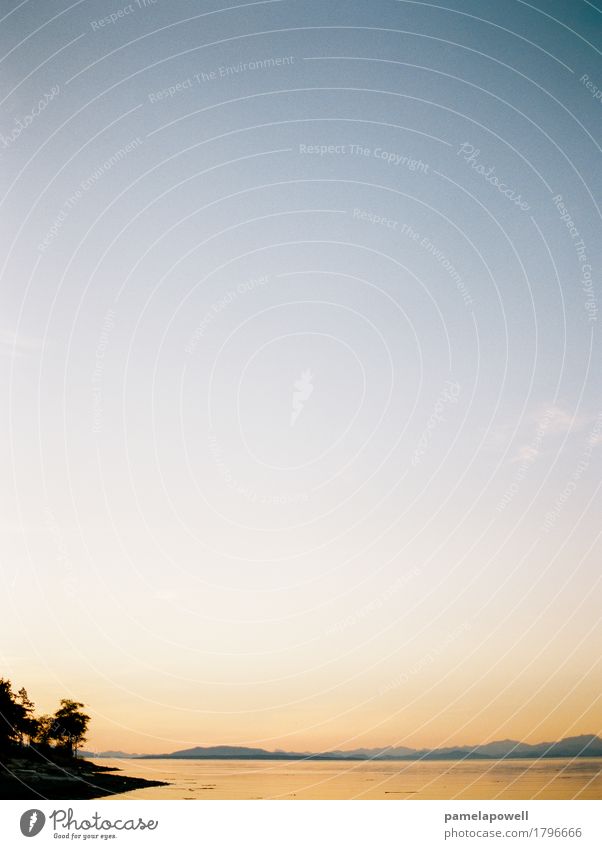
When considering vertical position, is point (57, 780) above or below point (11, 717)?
below

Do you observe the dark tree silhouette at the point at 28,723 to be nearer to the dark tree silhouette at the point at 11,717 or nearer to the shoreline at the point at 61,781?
the dark tree silhouette at the point at 11,717

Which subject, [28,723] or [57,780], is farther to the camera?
[28,723]

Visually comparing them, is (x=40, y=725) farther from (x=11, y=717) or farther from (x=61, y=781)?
(x=61, y=781)

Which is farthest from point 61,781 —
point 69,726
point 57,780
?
point 69,726

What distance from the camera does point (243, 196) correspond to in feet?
44.8

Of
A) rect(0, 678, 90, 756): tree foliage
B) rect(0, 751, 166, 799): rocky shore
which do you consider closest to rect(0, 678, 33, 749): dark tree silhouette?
rect(0, 678, 90, 756): tree foliage
